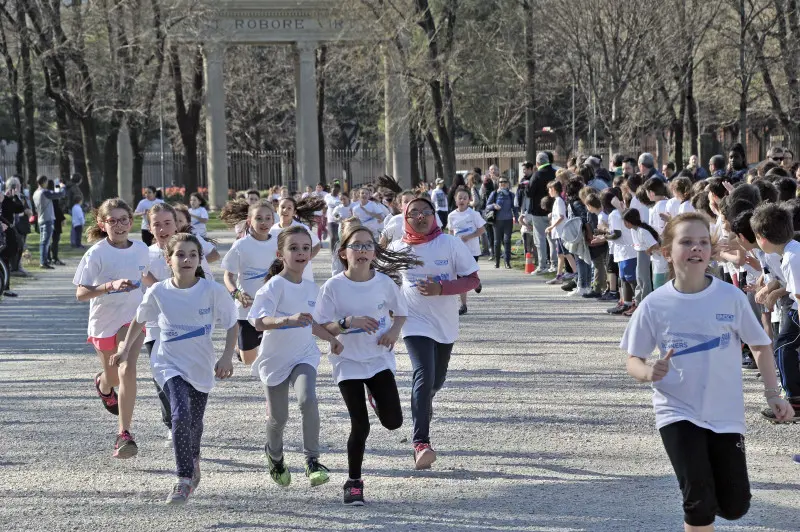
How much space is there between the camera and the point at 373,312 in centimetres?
750

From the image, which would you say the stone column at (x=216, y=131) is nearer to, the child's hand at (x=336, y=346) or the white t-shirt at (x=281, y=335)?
the white t-shirt at (x=281, y=335)

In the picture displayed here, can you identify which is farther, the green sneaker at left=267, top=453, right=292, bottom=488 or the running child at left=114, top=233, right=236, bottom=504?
the green sneaker at left=267, top=453, right=292, bottom=488

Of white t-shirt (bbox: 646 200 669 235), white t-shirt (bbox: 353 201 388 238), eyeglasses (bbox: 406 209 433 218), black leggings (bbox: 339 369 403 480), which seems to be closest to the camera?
black leggings (bbox: 339 369 403 480)

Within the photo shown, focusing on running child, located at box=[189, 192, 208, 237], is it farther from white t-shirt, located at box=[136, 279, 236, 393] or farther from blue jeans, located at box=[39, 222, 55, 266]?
white t-shirt, located at box=[136, 279, 236, 393]

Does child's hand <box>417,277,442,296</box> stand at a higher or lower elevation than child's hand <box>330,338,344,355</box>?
higher

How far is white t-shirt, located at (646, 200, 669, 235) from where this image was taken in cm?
1527

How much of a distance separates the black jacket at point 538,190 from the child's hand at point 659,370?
17.1 metres

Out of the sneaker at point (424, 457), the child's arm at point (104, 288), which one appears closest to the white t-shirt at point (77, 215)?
the child's arm at point (104, 288)

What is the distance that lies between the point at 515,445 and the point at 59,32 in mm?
31438

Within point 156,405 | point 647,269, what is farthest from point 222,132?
point 156,405

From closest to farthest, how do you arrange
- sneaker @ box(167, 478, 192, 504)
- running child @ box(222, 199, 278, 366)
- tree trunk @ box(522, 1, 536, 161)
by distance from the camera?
sneaker @ box(167, 478, 192, 504), running child @ box(222, 199, 278, 366), tree trunk @ box(522, 1, 536, 161)

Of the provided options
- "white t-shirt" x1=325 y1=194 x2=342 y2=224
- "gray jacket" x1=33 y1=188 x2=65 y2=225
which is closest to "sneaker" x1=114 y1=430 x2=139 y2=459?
"white t-shirt" x1=325 y1=194 x2=342 y2=224

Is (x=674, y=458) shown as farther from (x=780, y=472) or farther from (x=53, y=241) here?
(x=53, y=241)

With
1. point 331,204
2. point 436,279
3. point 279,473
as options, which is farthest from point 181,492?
point 331,204
